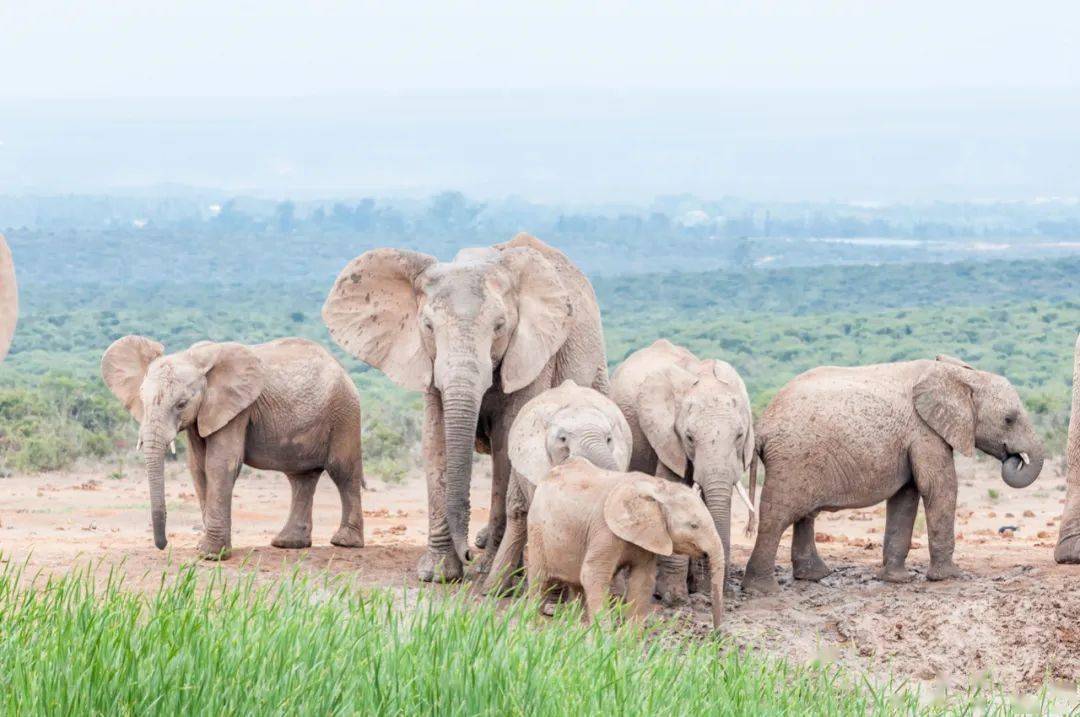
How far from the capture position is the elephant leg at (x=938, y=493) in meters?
10.8

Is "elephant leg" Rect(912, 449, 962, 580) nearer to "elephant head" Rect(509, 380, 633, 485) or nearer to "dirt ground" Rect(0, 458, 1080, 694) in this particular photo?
"dirt ground" Rect(0, 458, 1080, 694)

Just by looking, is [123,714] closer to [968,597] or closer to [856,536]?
[968,597]

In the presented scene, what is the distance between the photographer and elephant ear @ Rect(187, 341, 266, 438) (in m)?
11.0

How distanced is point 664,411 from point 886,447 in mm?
1348

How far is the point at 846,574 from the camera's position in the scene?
11352 millimetres

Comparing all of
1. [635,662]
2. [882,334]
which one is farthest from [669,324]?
[635,662]

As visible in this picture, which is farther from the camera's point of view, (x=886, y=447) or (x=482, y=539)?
(x=482, y=539)

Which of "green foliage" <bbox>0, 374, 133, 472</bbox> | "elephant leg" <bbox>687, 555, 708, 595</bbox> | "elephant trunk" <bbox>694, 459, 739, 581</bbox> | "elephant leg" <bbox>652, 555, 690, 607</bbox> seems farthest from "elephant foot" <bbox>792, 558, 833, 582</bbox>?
"green foliage" <bbox>0, 374, 133, 472</bbox>

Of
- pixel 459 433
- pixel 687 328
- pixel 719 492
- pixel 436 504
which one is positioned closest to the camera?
pixel 719 492

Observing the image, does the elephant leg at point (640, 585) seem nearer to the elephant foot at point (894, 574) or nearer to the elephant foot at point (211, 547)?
the elephant foot at point (894, 574)

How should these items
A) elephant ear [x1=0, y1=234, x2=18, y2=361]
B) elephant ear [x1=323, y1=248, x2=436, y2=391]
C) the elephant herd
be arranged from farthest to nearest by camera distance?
elephant ear [x1=323, y1=248, x2=436, y2=391] → the elephant herd → elephant ear [x1=0, y1=234, x2=18, y2=361]

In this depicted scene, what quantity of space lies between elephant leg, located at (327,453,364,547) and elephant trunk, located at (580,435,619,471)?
2.84 meters

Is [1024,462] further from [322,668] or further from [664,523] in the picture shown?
[322,668]

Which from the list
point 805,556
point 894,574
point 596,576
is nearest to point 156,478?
point 596,576
